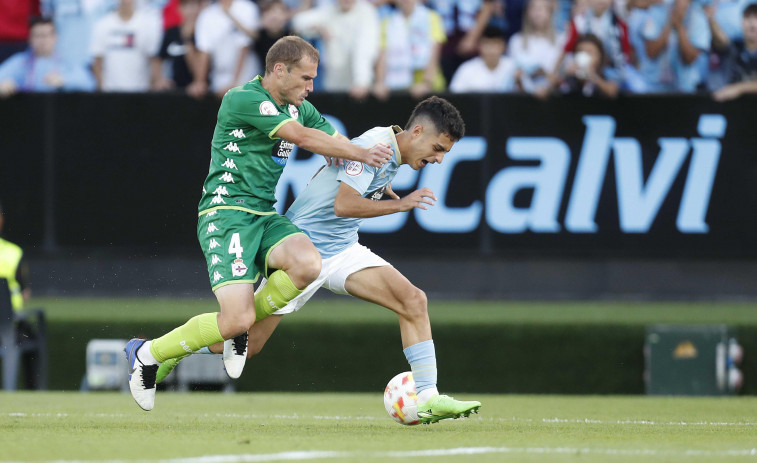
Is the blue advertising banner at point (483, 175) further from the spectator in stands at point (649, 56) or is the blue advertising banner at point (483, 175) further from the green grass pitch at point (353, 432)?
the green grass pitch at point (353, 432)

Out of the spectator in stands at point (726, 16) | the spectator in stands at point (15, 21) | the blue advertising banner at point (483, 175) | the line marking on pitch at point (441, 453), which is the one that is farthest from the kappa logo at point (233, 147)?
the spectator in stands at point (726, 16)

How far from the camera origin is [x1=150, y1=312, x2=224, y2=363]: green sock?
7.41 metres

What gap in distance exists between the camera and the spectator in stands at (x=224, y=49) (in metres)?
13.5

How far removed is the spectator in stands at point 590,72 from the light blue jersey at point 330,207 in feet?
18.1

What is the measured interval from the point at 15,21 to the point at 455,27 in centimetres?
469

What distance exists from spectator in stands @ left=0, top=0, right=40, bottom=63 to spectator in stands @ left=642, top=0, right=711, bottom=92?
646cm

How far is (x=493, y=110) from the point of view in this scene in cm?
1312

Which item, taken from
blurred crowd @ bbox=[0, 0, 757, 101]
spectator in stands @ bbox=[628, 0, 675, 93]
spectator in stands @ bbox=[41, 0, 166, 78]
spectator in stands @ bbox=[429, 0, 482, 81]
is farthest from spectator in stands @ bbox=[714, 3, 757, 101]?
spectator in stands @ bbox=[41, 0, 166, 78]

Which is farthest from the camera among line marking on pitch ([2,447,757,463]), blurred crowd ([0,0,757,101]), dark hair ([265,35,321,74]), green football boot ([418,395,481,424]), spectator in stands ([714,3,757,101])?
blurred crowd ([0,0,757,101])

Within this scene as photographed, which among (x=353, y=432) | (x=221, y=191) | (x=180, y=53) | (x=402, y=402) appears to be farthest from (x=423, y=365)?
(x=180, y=53)

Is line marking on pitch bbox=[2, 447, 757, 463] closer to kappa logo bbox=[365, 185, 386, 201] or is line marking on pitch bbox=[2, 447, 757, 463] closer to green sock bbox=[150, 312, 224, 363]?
green sock bbox=[150, 312, 224, 363]

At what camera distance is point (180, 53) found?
13641 mm

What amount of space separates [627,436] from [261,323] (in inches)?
89.5

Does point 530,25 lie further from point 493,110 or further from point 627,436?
point 627,436
